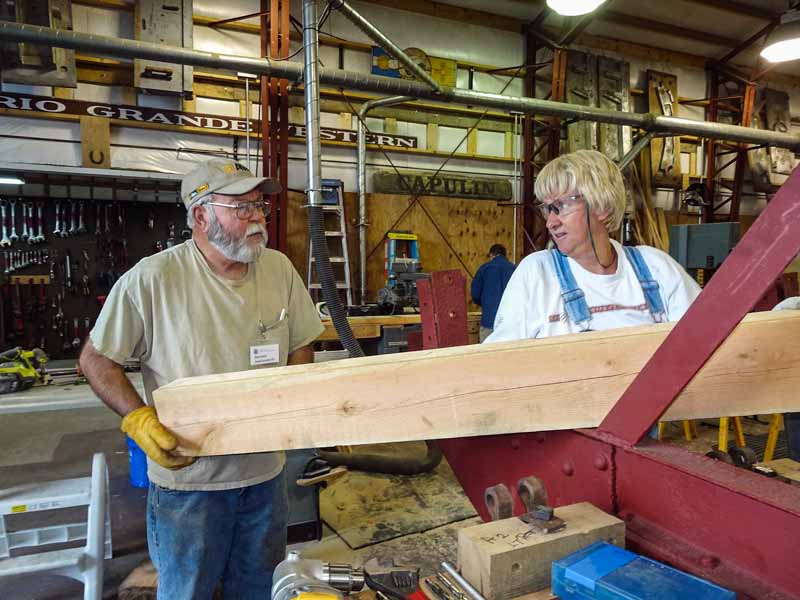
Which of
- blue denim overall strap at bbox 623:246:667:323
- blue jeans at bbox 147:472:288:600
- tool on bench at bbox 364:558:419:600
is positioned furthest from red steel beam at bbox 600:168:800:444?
blue jeans at bbox 147:472:288:600

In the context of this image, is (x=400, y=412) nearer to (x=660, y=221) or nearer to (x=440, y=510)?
(x=440, y=510)

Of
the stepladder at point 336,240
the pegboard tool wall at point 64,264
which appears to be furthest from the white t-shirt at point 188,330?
the pegboard tool wall at point 64,264

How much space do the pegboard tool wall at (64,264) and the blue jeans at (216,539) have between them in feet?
15.7

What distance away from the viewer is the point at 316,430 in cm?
92

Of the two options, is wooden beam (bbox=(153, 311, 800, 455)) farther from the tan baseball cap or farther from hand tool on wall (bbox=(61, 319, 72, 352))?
hand tool on wall (bbox=(61, 319, 72, 352))

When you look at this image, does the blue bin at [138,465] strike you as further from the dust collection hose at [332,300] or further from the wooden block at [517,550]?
the wooden block at [517,550]

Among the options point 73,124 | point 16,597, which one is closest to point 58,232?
point 73,124

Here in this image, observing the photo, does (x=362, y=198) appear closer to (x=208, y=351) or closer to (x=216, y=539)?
(x=208, y=351)

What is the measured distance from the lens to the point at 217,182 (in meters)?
1.81

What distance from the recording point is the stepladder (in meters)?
6.31

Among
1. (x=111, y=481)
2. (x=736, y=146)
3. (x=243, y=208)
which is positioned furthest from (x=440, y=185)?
(x=736, y=146)

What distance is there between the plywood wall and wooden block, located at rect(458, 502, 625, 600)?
5925 millimetres

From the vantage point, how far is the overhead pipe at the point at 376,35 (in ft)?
14.5

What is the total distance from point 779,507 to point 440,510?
2.93 meters
